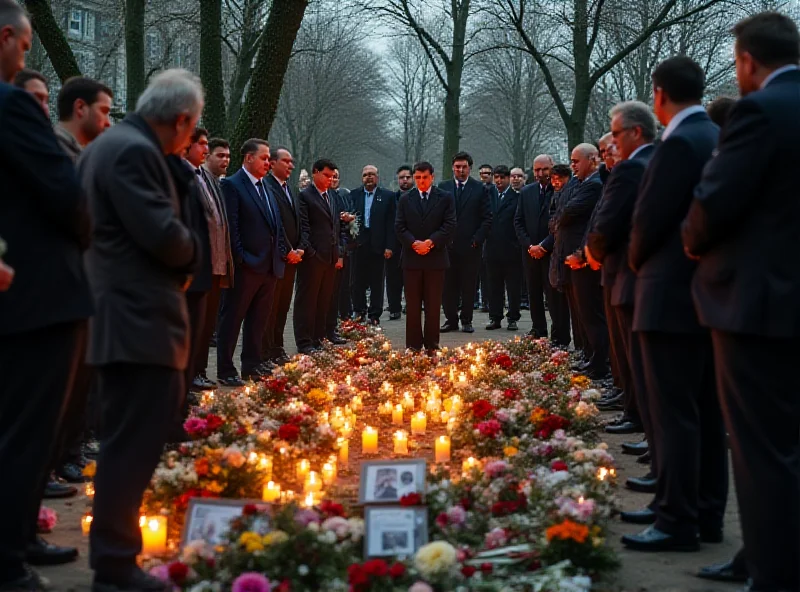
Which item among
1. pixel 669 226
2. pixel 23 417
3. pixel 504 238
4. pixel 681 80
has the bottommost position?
pixel 23 417

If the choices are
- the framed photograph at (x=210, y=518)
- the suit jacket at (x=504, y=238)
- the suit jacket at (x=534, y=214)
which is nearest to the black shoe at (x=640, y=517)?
the framed photograph at (x=210, y=518)

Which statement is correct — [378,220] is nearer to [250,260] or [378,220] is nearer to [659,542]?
[250,260]

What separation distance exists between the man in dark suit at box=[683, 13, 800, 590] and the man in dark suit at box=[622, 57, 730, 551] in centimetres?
75

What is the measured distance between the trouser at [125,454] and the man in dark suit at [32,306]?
11.6 inches

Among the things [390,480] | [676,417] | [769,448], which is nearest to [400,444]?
[390,480]

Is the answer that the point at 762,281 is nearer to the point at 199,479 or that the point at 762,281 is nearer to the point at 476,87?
the point at 199,479

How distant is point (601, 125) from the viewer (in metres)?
37.5

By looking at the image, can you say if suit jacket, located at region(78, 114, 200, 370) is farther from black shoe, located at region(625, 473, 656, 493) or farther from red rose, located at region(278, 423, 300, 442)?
black shoe, located at region(625, 473, 656, 493)

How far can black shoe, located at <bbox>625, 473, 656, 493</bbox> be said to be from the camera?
6.78m

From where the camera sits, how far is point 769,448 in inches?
176

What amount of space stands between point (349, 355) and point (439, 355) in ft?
3.95

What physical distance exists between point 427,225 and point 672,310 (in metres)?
8.26

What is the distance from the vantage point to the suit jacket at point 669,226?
535 cm

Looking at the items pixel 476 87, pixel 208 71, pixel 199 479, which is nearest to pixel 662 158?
pixel 199 479
